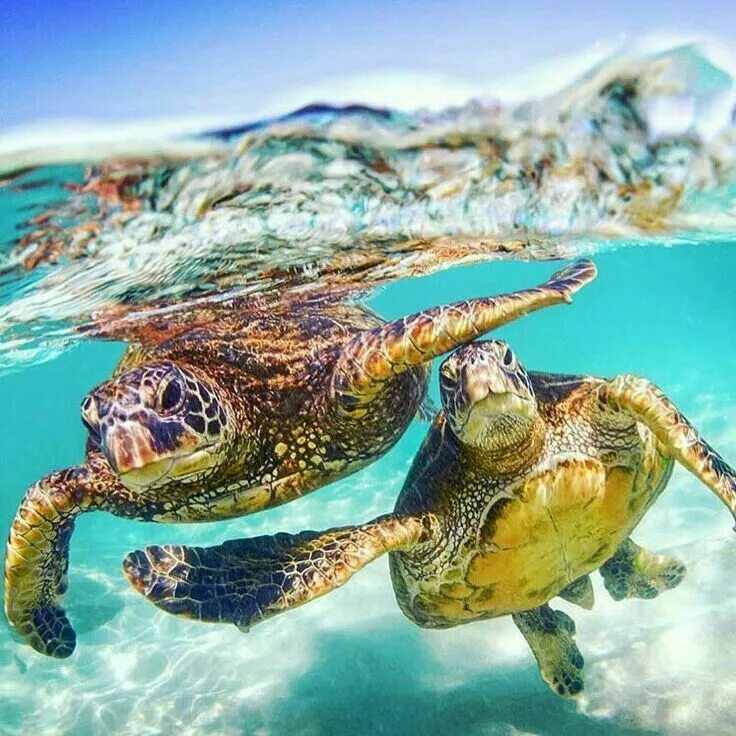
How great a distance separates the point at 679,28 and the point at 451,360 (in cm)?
264

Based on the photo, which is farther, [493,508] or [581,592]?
[581,592]

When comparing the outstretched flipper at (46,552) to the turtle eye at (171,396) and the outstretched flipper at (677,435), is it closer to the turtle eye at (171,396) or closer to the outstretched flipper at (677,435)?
the turtle eye at (171,396)

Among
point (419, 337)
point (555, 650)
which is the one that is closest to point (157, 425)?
point (419, 337)

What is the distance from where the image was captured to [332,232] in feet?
24.4

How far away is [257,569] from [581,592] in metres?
3.91

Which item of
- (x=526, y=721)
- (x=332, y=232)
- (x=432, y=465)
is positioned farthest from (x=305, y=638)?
(x=332, y=232)

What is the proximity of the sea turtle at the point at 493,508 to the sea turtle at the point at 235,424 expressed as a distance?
43cm

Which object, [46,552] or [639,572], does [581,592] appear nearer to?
[639,572]

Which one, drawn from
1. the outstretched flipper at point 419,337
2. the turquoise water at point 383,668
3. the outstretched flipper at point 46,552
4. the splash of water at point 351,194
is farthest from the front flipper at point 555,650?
the splash of water at point 351,194

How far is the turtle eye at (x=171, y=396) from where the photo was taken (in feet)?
15.1

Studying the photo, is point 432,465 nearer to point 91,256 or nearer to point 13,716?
point 91,256

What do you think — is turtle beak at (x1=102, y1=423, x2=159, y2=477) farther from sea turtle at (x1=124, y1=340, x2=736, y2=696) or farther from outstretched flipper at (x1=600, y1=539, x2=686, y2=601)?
outstretched flipper at (x1=600, y1=539, x2=686, y2=601)

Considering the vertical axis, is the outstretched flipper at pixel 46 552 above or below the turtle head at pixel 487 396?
below

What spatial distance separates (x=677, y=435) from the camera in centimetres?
454
